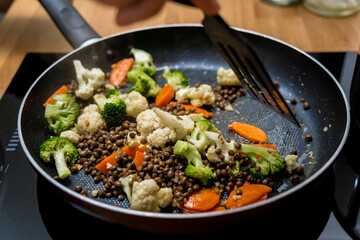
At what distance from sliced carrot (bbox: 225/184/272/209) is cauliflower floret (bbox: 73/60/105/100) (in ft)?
3.04

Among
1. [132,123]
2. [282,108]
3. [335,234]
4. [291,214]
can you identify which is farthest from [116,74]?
[335,234]

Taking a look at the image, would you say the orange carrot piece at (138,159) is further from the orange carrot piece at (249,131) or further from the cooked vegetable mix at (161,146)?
the orange carrot piece at (249,131)

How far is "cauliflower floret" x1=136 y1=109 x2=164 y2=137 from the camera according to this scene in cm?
162

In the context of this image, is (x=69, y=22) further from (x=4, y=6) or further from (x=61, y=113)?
(x=4, y=6)

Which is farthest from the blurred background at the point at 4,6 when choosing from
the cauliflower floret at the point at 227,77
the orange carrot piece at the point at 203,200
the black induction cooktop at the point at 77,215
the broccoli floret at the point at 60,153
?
the orange carrot piece at the point at 203,200

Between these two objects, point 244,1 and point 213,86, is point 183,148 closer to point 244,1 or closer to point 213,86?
point 213,86

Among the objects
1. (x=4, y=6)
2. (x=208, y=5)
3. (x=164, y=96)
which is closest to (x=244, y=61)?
(x=208, y=5)

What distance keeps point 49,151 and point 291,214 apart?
996 millimetres

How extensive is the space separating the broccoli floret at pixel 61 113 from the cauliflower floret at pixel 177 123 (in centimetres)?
44

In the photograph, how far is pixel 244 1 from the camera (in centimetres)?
273

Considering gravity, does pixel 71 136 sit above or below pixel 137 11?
below

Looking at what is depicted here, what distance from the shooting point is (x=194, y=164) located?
148 cm

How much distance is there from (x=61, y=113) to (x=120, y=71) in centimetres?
48

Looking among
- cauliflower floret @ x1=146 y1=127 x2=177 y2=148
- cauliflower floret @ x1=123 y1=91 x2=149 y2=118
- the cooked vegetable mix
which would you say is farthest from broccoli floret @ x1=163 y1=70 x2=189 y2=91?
cauliflower floret @ x1=146 y1=127 x2=177 y2=148
